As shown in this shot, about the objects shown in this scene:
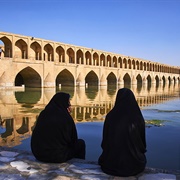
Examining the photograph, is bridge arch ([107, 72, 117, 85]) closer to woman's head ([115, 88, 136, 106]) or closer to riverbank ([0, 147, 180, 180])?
riverbank ([0, 147, 180, 180])

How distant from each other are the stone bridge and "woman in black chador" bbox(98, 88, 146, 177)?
16730 mm

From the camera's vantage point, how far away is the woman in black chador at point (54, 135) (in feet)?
8.93

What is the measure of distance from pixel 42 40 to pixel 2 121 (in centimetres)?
1874

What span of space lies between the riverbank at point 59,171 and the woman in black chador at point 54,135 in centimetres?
10

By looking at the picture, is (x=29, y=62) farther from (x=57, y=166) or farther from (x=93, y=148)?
(x=57, y=166)

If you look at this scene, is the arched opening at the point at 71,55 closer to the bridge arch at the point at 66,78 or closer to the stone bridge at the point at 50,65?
the stone bridge at the point at 50,65

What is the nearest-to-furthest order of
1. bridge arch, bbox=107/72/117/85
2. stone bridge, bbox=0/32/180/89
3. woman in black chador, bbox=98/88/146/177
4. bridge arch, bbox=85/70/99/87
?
woman in black chador, bbox=98/88/146/177 → stone bridge, bbox=0/32/180/89 → bridge arch, bbox=85/70/99/87 → bridge arch, bbox=107/72/117/85

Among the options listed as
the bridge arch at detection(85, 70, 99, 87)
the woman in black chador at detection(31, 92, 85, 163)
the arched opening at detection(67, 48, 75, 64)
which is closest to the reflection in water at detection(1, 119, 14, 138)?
the woman in black chador at detection(31, 92, 85, 163)

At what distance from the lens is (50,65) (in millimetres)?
22734

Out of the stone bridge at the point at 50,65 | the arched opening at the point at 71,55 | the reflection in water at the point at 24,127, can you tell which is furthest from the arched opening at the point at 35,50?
the reflection in water at the point at 24,127

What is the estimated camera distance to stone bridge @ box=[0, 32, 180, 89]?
19.7 m

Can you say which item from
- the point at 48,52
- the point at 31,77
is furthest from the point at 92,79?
the point at 31,77

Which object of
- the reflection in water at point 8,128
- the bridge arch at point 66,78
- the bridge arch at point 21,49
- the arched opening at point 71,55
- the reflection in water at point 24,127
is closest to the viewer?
the reflection in water at point 8,128

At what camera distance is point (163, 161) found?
3.60 meters
